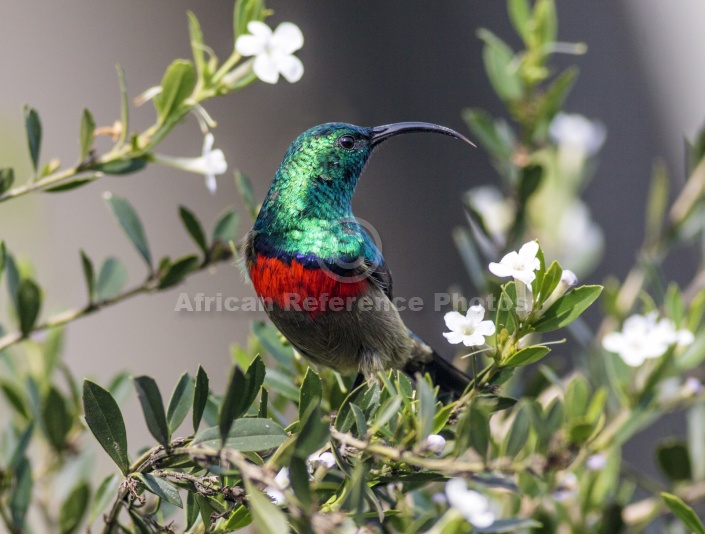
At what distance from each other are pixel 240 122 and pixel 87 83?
0.86m

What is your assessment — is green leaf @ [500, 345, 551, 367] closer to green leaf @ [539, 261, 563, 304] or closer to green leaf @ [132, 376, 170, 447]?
green leaf @ [539, 261, 563, 304]

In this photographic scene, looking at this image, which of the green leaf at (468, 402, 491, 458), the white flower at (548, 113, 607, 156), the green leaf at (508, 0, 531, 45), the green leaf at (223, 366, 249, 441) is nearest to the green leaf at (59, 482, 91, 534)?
the green leaf at (223, 366, 249, 441)

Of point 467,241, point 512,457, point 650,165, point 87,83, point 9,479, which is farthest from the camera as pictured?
point 650,165

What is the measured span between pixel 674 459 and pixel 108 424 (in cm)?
145

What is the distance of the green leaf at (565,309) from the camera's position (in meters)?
1.42

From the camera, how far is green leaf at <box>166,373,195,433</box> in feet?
4.61

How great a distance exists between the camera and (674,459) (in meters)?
2.06

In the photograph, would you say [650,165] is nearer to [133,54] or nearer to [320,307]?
[133,54]

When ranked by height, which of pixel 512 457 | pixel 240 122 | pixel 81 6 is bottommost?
pixel 512 457

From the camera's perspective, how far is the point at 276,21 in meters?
4.24

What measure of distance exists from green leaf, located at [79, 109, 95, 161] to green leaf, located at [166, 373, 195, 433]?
2.01 feet

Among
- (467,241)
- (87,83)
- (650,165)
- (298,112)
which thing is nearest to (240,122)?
(298,112)

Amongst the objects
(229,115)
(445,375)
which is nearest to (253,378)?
(445,375)

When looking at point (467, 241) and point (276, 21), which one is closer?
point (467, 241)
